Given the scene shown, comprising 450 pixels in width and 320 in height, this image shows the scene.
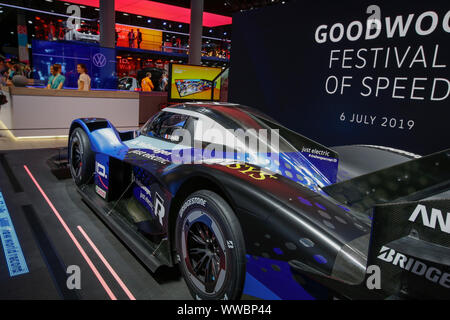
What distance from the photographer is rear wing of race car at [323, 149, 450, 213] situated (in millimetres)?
1312

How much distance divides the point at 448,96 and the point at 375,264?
260cm

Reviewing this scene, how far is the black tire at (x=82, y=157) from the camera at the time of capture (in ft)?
11.2

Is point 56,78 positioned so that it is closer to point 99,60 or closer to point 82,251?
point 99,60

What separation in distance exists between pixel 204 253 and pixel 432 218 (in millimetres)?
1203

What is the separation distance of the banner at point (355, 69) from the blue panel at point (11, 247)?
139 inches

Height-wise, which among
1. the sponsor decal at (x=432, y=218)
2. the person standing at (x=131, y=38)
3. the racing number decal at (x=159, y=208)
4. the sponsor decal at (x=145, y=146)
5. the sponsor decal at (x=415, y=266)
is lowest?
the racing number decal at (x=159, y=208)

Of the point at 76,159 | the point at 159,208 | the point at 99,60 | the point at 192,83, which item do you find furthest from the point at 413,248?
the point at 99,60

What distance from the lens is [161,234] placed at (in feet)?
7.39

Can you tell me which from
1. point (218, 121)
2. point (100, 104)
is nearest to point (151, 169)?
point (218, 121)

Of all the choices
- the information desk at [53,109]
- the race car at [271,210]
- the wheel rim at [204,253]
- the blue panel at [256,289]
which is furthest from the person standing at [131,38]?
the blue panel at [256,289]

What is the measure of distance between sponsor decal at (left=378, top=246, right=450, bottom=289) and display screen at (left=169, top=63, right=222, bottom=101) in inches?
280

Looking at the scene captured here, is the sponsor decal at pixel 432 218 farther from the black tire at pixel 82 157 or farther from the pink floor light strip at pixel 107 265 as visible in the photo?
the black tire at pixel 82 157

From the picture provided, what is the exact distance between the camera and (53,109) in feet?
24.2
